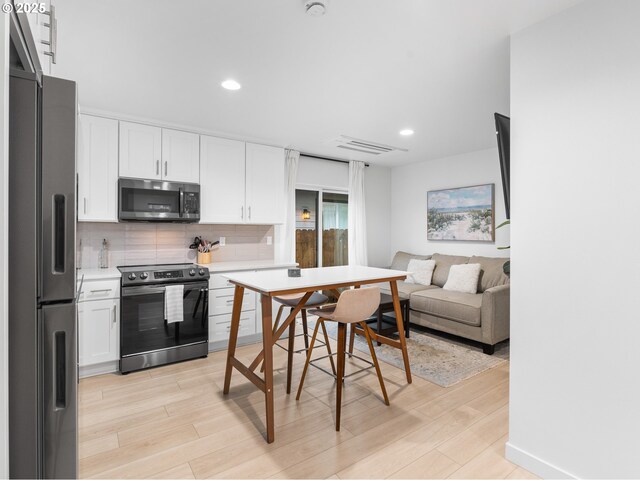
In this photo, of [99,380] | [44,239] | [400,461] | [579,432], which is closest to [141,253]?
[99,380]

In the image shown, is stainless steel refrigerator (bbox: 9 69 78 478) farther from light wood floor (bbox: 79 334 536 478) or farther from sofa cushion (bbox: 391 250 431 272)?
sofa cushion (bbox: 391 250 431 272)

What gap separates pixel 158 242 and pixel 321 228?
7.84ft

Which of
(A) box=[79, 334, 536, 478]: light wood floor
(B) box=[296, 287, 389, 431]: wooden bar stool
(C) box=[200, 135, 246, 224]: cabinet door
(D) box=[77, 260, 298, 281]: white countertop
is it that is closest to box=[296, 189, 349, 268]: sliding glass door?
(D) box=[77, 260, 298, 281]: white countertop

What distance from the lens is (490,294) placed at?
3730mm

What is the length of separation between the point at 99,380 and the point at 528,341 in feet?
11.0

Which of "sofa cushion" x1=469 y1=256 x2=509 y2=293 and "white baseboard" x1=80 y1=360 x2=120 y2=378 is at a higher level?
"sofa cushion" x1=469 y1=256 x2=509 y2=293

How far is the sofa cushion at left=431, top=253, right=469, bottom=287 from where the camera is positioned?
16.2 feet

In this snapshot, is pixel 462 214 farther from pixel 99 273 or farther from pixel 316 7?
pixel 99 273

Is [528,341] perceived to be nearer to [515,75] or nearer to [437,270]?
[515,75]

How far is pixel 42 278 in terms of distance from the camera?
3.55 ft

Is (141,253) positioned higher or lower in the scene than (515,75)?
lower

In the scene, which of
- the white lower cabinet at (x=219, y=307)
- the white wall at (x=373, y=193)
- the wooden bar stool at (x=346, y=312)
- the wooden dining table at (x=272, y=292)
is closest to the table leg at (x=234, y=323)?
the wooden dining table at (x=272, y=292)

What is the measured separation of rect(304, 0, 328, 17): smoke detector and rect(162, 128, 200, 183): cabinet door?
2406 millimetres

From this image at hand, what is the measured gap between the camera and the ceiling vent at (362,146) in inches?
171
